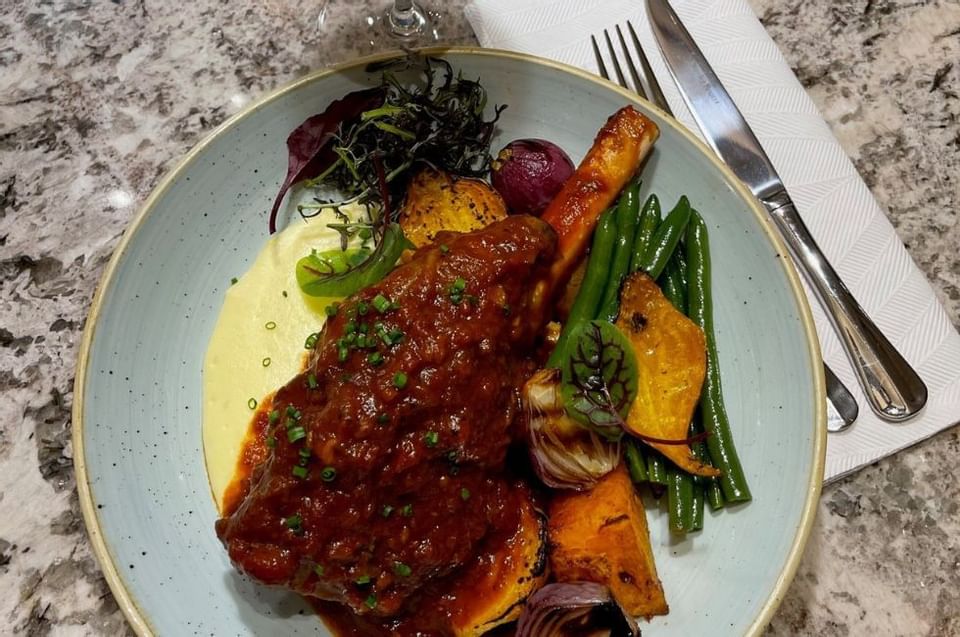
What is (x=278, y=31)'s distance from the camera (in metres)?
3.86

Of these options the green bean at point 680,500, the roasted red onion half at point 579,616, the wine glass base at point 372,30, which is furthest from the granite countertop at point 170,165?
the roasted red onion half at point 579,616

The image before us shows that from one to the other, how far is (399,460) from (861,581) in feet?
6.19

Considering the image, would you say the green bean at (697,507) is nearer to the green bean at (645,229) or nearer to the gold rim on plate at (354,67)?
the gold rim on plate at (354,67)

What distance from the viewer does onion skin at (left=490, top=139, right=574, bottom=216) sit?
9.83ft

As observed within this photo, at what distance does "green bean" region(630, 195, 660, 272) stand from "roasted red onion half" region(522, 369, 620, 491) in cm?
59

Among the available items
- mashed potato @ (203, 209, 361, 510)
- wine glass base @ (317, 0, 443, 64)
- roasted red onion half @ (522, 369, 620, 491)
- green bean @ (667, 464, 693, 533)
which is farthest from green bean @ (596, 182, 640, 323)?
wine glass base @ (317, 0, 443, 64)

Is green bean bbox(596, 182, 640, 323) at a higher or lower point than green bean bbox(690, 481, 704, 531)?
higher

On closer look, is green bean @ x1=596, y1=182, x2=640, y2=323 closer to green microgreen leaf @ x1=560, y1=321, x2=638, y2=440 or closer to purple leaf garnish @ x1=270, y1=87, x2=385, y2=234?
green microgreen leaf @ x1=560, y1=321, x2=638, y2=440

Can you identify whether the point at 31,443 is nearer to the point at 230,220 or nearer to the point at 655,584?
the point at 230,220

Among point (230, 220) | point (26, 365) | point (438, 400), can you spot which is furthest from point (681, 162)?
point (26, 365)

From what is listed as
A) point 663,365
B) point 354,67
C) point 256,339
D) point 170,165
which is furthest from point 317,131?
point 663,365

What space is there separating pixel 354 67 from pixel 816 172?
199cm

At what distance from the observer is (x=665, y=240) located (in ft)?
9.18

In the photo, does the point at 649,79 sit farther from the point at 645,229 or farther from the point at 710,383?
the point at 710,383
